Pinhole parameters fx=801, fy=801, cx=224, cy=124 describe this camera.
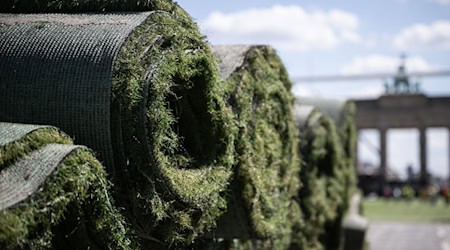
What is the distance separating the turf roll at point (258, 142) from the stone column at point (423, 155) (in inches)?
1355

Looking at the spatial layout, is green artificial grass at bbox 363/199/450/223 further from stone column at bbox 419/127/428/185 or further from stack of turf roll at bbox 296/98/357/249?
stone column at bbox 419/127/428/185

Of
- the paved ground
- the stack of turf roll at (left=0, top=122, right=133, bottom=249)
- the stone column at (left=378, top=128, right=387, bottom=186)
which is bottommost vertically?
the paved ground

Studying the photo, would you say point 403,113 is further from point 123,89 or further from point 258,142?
point 123,89

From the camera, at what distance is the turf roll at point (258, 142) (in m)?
6.96

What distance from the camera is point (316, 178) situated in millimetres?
11781

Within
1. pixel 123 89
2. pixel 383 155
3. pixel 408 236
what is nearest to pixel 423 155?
pixel 383 155

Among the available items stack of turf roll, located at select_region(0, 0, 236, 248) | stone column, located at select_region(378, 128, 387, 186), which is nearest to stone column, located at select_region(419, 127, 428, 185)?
stone column, located at select_region(378, 128, 387, 186)

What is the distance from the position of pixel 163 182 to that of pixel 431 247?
14.3 metres

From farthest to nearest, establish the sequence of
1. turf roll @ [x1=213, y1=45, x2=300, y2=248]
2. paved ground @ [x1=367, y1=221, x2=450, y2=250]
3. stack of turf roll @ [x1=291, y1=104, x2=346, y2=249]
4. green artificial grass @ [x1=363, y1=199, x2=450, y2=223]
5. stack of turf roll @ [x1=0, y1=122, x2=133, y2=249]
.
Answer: green artificial grass @ [x1=363, y1=199, x2=450, y2=223] → paved ground @ [x1=367, y1=221, x2=450, y2=250] → stack of turf roll @ [x1=291, y1=104, x2=346, y2=249] → turf roll @ [x1=213, y1=45, x2=300, y2=248] → stack of turf roll @ [x1=0, y1=122, x2=133, y2=249]

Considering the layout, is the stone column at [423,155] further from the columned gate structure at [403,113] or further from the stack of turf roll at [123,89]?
the stack of turf roll at [123,89]

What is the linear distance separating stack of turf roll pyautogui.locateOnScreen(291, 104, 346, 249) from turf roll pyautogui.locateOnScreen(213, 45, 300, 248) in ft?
5.15

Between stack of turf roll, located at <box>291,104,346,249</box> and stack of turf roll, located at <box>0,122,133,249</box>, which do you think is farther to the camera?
stack of turf roll, located at <box>291,104,346,249</box>

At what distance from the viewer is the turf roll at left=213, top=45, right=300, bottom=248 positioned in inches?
274

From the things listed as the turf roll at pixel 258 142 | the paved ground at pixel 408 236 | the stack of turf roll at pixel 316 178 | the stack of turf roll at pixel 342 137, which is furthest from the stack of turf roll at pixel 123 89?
the paved ground at pixel 408 236
